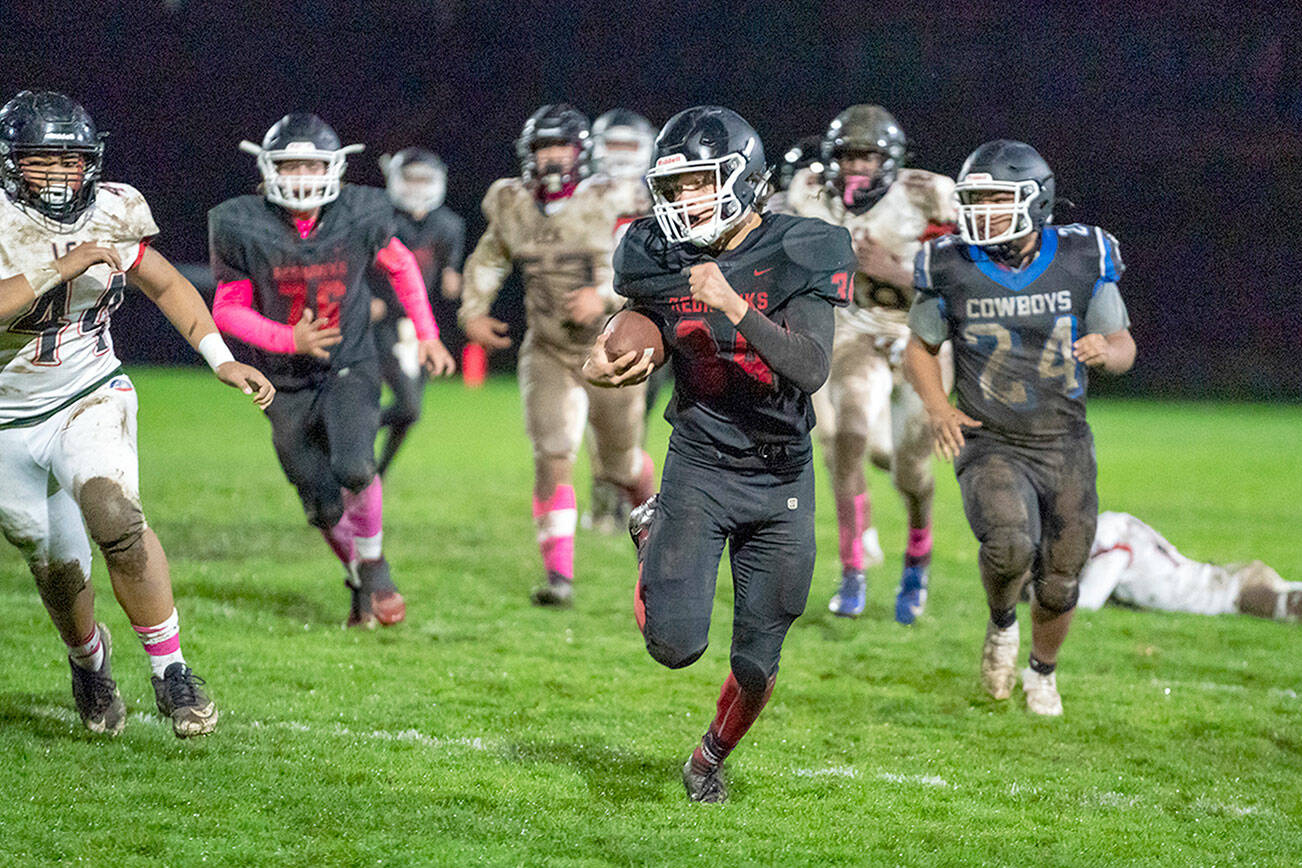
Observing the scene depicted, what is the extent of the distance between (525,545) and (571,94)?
12652 millimetres

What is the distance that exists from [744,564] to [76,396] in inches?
73.3

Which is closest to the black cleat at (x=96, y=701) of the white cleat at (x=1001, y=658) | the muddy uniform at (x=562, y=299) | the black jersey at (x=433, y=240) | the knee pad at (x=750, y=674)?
the knee pad at (x=750, y=674)

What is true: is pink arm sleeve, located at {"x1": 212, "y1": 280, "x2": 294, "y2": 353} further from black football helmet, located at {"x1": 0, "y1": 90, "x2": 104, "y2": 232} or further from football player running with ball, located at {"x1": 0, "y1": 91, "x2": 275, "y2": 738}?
black football helmet, located at {"x1": 0, "y1": 90, "x2": 104, "y2": 232}

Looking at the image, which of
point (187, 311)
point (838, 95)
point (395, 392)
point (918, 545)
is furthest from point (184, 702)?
point (838, 95)

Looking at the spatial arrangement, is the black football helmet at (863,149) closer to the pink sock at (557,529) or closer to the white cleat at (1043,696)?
the pink sock at (557,529)

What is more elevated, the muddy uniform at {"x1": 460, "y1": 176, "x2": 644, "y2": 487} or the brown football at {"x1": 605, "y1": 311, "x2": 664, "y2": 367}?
the brown football at {"x1": 605, "y1": 311, "x2": 664, "y2": 367}

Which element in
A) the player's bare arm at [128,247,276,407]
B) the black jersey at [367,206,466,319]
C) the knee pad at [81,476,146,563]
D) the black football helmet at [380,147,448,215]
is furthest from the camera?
the black football helmet at [380,147,448,215]

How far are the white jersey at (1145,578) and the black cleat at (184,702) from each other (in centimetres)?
408

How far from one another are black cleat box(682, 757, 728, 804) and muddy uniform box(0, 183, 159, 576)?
161cm

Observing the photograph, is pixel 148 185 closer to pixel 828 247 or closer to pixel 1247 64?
pixel 1247 64

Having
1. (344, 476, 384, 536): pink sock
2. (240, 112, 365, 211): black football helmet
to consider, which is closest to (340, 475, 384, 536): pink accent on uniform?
(344, 476, 384, 536): pink sock

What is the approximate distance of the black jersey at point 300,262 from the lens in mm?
5164

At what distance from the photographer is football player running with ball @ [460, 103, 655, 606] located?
19.7 ft

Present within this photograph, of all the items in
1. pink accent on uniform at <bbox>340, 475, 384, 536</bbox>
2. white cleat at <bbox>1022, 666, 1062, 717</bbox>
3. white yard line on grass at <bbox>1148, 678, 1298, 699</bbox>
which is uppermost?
pink accent on uniform at <bbox>340, 475, 384, 536</bbox>
